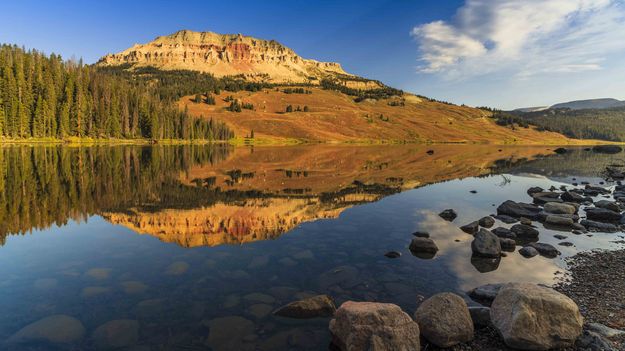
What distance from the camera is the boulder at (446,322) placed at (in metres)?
10.3

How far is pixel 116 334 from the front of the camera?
10.6 meters

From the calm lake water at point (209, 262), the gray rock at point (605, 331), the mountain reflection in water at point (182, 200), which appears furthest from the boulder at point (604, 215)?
the gray rock at point (605, 331)

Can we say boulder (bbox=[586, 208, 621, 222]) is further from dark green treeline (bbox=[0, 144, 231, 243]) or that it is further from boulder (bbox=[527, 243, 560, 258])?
dark green treeline (bbox=[0, 144, 231, 243])

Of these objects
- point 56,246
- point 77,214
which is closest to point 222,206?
point 77,214

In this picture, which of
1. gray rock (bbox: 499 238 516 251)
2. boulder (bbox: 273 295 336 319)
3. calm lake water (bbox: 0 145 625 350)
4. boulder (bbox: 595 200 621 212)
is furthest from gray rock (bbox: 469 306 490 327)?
boulder (bbox: 595 200 621 212)

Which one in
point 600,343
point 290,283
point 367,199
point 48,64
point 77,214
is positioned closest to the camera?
point 600,343

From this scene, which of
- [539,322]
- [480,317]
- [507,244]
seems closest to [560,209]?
[507,244]

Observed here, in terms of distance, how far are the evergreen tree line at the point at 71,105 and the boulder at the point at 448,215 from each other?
136 m

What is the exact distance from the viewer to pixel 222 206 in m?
30.0

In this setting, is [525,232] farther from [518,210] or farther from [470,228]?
[518,210]

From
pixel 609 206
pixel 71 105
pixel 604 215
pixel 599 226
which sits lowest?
pixel 599 226

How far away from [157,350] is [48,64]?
169 meters

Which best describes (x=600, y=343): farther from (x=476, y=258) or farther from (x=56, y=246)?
(x=56, y=246)

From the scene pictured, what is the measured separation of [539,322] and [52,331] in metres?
14.9
